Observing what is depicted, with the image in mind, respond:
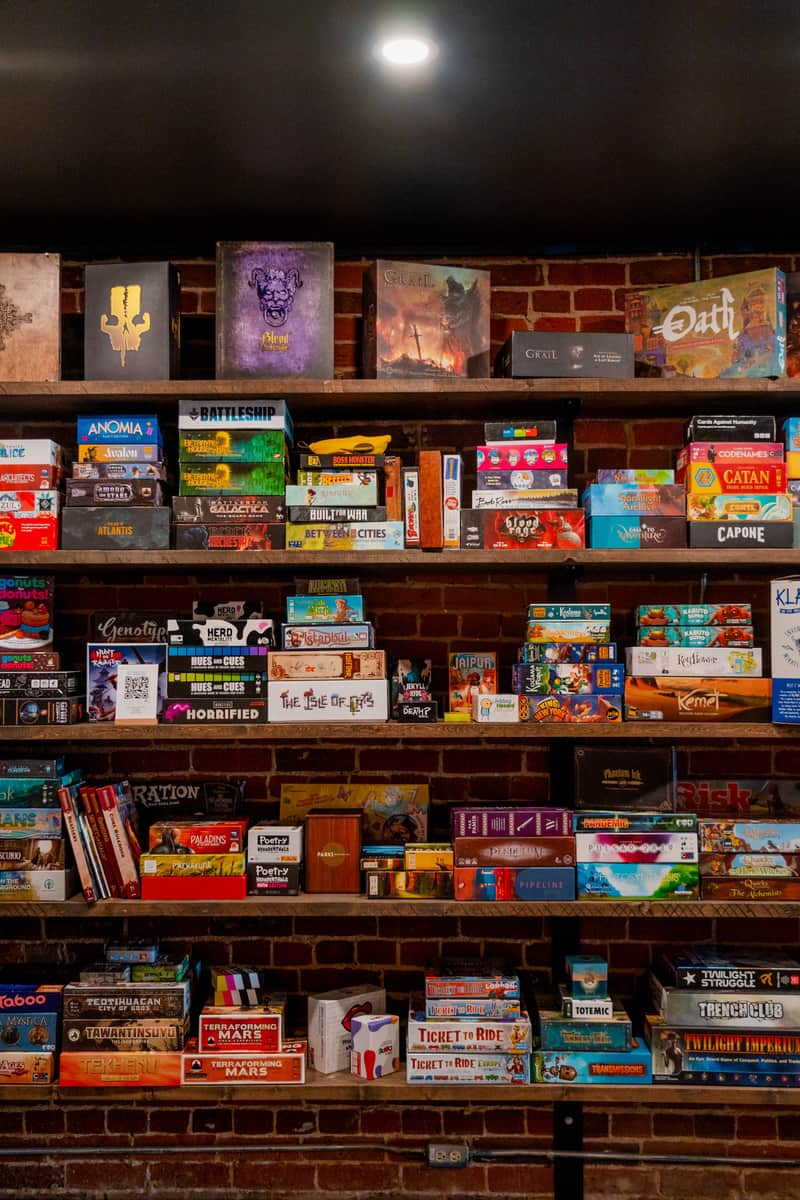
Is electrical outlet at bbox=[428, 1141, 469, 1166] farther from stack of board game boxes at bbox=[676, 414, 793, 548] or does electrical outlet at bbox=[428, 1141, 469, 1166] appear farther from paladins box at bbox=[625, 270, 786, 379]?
paladins box at bbox=[625, 270, 786, 379]

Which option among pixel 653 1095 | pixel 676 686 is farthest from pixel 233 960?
pixel 676 686

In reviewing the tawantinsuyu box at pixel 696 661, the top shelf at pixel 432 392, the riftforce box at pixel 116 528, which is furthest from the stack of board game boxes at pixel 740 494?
the riftforce box at pixel 116 528

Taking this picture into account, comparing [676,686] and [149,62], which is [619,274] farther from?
[149,62]

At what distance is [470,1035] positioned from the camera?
7.88 ft

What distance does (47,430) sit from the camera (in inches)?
112

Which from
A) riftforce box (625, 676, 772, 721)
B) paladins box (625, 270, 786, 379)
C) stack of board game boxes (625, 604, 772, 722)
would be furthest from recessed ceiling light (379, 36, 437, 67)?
riftforce box (625, 676, 772, 721)

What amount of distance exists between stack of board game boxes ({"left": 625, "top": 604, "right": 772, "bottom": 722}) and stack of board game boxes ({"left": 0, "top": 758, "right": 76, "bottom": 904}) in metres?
1.52

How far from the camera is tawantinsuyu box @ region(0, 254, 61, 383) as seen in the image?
2.53 metres

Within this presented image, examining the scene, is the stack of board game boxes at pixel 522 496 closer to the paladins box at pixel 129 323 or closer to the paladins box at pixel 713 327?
the paladins box at pixel 713 327

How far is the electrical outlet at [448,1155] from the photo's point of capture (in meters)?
2.55

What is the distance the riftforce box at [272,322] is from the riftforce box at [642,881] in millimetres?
1506

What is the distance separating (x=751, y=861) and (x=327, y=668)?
3.93 ft

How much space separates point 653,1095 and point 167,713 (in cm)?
156

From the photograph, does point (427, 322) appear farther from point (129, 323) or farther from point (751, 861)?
point (751, 861)
